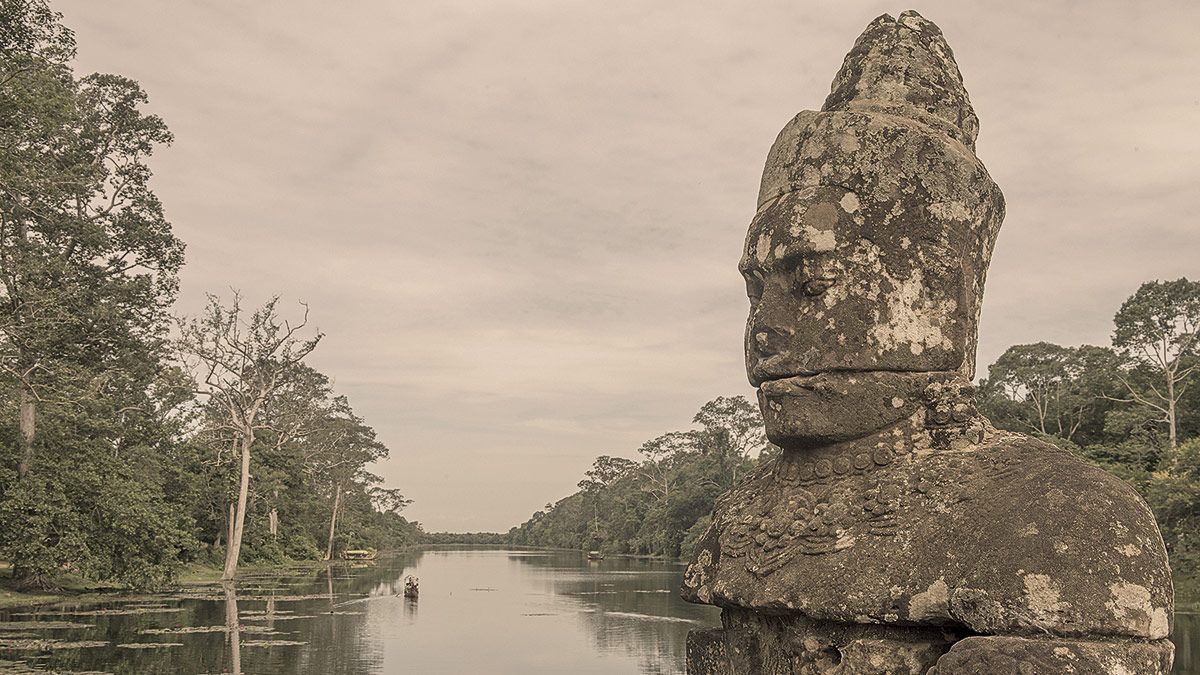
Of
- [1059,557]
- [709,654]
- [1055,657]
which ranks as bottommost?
[709,654]

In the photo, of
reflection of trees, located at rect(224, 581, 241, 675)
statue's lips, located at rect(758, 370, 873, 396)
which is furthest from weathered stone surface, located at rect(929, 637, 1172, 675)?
reflection of trees, located at rect(224, 581, 241, 675)

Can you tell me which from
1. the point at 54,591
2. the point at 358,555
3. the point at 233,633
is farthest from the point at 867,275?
the point at 358,555

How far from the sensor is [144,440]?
28797 millimetres

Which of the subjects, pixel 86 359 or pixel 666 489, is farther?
pixel 666 489

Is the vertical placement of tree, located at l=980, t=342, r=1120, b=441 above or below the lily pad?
above

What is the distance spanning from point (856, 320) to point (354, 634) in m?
19.4

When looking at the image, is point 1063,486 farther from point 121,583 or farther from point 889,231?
point 121,583

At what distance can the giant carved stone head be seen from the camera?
3.61 metres

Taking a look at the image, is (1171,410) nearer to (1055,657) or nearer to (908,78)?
(908,78)

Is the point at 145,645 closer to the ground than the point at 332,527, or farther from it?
closer to the ground

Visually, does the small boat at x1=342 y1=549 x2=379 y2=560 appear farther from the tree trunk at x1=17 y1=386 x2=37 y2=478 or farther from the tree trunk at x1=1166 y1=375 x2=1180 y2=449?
the tree trunk at x1=1166 y1=375 x2=1180 y2=449

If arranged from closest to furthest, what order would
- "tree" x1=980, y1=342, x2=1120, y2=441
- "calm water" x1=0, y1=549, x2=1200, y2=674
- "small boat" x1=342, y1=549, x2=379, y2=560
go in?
"calm water" x1=0, y1=549, x2=1200, y2=674, "tree" x1=980, y1=342, x2=1120, y2=441, "small boat" x1=342, y1=549, x2=379, y2=560

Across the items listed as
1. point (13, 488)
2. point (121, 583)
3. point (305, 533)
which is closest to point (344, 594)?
point (121, 583)

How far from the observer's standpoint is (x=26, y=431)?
2475cm
